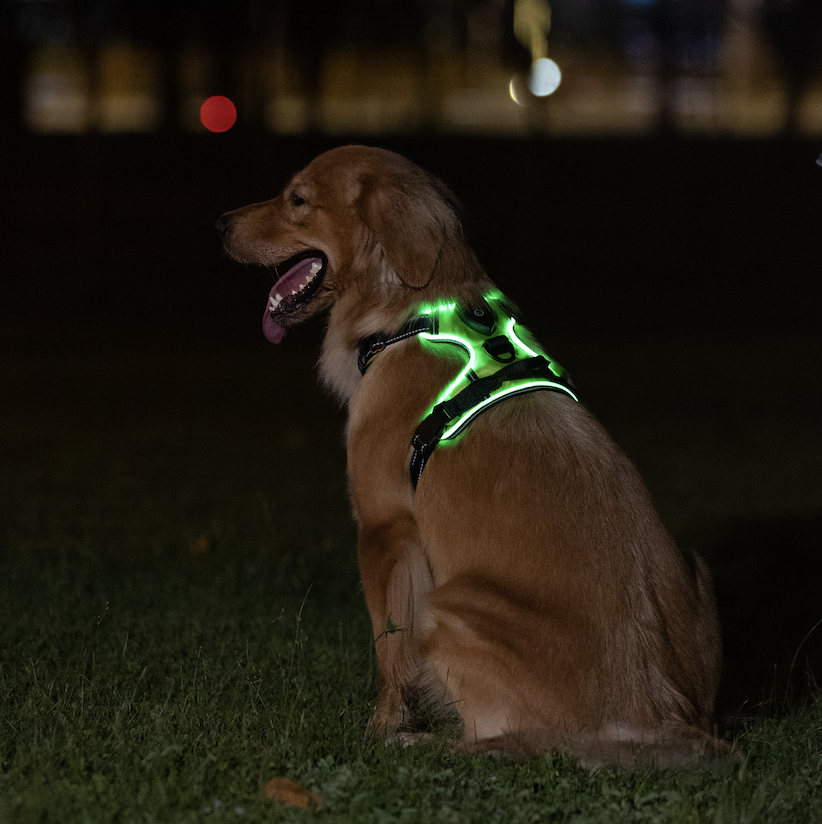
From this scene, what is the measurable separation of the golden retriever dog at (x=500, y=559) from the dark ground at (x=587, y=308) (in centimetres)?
72

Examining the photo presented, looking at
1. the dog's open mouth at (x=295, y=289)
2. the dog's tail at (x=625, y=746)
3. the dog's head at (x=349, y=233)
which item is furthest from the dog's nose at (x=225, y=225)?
the dog's tail at (x=625, y=746)

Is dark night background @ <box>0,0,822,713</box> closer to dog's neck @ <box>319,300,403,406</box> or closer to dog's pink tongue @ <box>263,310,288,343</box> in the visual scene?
dog's neck @ <box>319,300,403,406</box>

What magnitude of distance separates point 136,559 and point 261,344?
963 cm

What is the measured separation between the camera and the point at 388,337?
461 cm

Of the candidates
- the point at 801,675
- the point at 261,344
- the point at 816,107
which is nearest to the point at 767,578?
the point at 801,675

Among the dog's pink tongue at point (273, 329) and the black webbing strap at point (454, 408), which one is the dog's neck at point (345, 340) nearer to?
the dog's pink tongue at point (273, 329)

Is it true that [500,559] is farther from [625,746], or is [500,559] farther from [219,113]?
[219,113]

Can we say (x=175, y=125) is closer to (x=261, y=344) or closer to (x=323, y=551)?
(x=261, y=344)

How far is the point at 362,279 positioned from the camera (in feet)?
15.9

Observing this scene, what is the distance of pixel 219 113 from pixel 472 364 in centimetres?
4438

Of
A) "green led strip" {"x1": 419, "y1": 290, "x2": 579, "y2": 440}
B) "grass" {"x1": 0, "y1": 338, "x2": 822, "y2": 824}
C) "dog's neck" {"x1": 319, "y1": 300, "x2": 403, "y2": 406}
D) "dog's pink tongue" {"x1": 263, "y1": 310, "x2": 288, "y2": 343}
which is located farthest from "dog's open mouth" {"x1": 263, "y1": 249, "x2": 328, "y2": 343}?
"grass" {"x1": 0, "y1": 338, "x2": 822, "y2": 824}

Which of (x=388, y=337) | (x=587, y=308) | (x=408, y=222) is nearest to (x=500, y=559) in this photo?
(x=388, y=337)

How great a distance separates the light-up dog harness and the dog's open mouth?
1.58 ft

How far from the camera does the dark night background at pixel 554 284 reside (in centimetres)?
901
